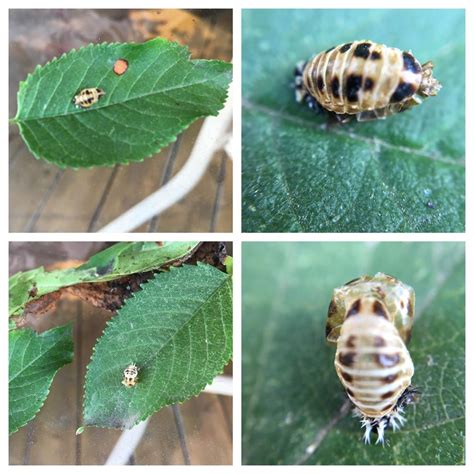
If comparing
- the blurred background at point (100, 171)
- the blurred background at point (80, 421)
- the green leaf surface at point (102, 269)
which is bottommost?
the blurred background at point (80, 421)

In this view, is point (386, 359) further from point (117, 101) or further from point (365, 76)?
point (117, 101)

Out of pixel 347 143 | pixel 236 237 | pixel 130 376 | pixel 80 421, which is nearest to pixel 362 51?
pixel 347 143

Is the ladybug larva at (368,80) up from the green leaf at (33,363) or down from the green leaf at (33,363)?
up

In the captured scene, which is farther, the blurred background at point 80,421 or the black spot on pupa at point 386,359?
the blurred background at point 80,421

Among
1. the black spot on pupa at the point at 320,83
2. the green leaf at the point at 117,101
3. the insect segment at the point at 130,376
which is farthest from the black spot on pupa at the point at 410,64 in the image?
the insect segment at the point at 130,376

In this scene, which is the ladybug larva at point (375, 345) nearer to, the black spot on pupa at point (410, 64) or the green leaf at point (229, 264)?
the green leaf at point (229, 264)
